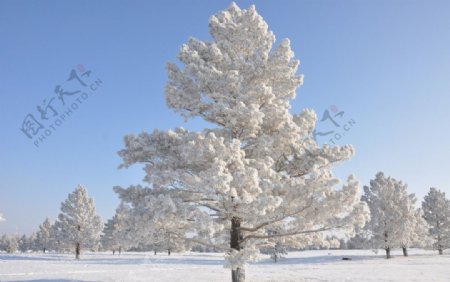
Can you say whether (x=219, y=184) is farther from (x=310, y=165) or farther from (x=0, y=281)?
(x=0, y=281)

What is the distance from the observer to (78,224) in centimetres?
5350

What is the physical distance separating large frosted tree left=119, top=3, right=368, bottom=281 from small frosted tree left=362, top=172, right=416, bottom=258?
36707 millimetres

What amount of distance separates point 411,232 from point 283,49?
1713 inches

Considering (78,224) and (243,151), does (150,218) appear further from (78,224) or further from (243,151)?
(78,224)

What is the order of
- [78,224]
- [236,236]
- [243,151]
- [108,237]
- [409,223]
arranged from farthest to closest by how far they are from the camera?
[108,237] < [78,224] < [409,223] < [236,236] < [243,151]

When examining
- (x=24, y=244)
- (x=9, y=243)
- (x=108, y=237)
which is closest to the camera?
(x=108, y=237)

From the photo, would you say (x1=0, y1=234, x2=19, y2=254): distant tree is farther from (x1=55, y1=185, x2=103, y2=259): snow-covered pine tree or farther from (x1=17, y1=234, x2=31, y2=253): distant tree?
(x1=55, y1=185, x2=103, y2=259): snow-covered pine tree

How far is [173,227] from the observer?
14.3 metres

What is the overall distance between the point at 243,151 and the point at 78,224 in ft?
157

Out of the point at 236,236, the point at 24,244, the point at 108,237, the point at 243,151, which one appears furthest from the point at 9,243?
the point at 243,151

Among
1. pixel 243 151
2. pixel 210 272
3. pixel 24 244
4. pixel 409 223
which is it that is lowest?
pixel 24 244

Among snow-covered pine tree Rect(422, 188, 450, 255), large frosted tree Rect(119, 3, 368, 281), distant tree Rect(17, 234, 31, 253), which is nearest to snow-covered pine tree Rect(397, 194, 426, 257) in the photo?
snow-covered pine tree Rect(422, 188, 450, 255)

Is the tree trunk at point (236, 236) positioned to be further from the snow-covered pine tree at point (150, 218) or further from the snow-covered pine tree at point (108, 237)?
the snow-covered pine tree at point (108, 237)

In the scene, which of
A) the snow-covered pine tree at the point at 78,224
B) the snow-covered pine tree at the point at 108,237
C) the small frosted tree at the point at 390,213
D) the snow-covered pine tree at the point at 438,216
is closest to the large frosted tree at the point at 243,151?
the small frosted tree at the point at 390,213
